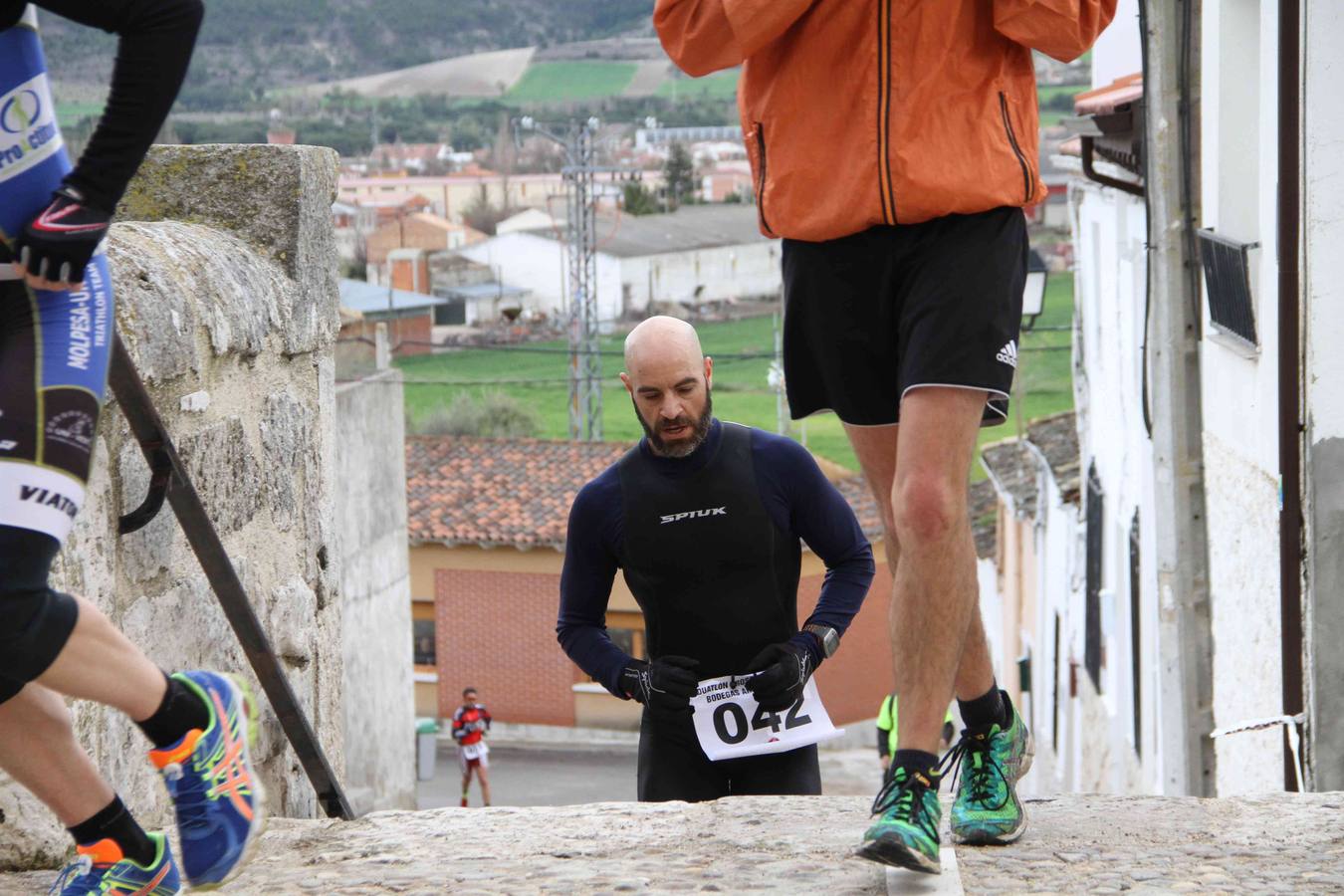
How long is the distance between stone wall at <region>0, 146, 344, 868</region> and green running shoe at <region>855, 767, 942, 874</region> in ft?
4.57

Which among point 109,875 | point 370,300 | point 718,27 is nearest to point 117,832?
point 109,875

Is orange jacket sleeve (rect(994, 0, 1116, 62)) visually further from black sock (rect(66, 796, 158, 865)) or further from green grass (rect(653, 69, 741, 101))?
green grass (rect(653, 69, 741, 101))

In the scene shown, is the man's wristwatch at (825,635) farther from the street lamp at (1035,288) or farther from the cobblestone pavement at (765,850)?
the street lamp at (1035,288)

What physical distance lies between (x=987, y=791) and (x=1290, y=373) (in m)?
3.18

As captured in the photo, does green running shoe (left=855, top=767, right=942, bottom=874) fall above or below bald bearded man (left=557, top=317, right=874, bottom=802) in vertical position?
below

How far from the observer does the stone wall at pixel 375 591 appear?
18.1 meters

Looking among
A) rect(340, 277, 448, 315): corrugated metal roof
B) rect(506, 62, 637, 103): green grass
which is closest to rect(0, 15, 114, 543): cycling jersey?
rect(340, 277, 448, 315): corrugated metal roof

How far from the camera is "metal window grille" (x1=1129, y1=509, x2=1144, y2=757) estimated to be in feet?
37.4

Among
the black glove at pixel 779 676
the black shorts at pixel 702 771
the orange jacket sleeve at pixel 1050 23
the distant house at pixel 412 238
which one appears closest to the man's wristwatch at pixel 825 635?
the black glove at pixel 779 676

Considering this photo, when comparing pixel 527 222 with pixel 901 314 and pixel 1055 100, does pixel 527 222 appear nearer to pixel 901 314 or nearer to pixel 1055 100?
pixel 1055 100

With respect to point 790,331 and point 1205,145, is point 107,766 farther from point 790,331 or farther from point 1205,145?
point 1205,145

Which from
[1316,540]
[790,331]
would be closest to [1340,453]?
[1316,540]

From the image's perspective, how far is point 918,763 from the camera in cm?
301

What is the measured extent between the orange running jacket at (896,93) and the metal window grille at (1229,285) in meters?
3.92
